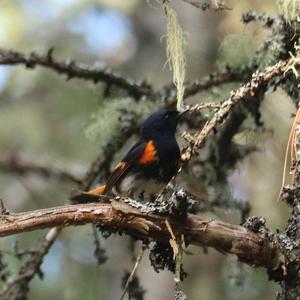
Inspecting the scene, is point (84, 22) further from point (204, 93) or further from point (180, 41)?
point (180, 41)

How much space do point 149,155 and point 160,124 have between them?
166 millimetres

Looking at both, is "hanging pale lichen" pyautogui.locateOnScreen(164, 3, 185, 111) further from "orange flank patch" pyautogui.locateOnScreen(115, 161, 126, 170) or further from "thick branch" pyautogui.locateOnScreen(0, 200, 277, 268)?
"orange flank patch" pyautogui.locateOnScreen(115, 161, 126, 170)

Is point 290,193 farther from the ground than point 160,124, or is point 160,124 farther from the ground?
point 160,124

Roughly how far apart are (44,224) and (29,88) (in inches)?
163

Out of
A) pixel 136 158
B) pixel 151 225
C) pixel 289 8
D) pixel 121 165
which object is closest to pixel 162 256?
pixel 151 225

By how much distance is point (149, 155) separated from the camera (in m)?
3.62

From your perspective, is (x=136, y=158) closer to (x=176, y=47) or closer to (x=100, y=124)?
(x=100, y=124)

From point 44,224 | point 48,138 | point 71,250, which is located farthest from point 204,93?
point 48,138

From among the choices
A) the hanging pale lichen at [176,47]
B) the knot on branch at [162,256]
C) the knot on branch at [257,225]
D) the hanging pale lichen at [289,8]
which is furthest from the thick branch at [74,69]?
the knot on branch at [257,225]

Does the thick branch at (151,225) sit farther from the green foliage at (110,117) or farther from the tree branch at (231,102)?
the green foliage at (110,117)

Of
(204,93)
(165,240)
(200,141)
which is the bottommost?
(165,240)

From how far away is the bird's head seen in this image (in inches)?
140

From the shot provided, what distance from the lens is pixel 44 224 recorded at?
2234mm

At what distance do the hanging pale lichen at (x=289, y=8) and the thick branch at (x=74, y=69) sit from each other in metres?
1.21
